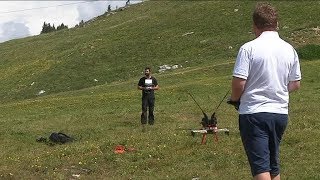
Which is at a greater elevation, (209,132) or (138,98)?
(209,132)

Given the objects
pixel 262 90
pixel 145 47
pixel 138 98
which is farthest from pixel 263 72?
pixel 145 47

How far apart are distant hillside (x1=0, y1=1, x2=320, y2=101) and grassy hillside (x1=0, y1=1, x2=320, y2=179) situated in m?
0.14

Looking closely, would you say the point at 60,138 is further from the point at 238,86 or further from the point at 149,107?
the point at 238,86

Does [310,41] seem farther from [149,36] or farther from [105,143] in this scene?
[105,143]

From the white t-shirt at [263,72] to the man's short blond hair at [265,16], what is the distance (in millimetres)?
96

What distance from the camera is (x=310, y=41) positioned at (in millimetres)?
46125

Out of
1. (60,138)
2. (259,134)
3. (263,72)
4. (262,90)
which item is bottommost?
(60,138)

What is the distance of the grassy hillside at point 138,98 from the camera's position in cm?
1346

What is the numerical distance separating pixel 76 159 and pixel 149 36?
4650cm

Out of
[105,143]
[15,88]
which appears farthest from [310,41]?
[105,143]

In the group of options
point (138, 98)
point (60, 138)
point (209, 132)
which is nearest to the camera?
point (209, 132)

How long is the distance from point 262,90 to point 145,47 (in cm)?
4980

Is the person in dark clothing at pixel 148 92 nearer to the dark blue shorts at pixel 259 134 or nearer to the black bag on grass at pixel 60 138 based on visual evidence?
the black bag on grass at pixel 60 138

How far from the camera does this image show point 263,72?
686 cm
